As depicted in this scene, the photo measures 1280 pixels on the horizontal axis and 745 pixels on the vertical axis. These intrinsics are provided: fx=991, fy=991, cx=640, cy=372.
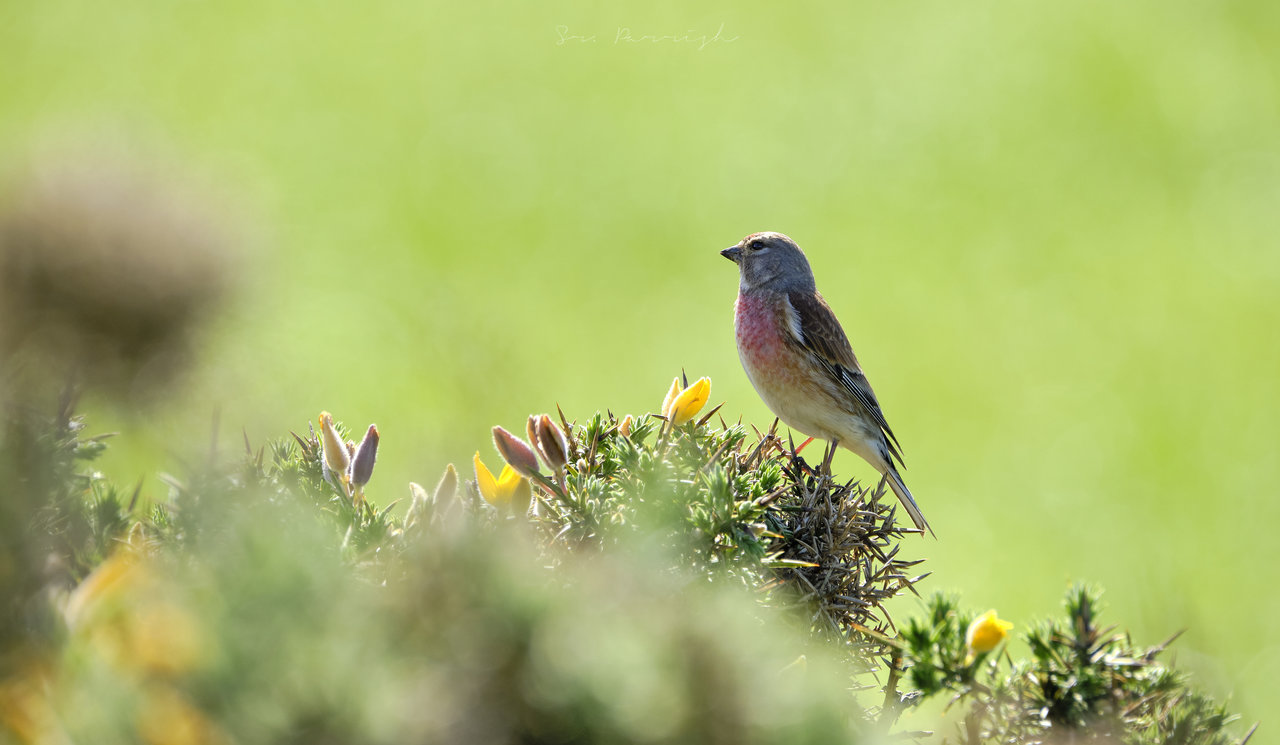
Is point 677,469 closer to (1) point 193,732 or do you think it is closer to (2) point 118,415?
(1) point 193,732

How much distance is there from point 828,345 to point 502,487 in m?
2.85

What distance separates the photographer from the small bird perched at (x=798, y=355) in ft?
12.5

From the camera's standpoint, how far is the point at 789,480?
1.67 metres

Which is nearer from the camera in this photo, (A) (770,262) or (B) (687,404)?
(B) (687,404)

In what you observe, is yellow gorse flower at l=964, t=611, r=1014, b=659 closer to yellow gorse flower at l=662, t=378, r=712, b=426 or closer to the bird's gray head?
yellow gorse flower at l=662, t=378, r=712, b=426

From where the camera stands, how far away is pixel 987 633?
1.31 m

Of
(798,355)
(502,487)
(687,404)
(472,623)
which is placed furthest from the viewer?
(798,355)

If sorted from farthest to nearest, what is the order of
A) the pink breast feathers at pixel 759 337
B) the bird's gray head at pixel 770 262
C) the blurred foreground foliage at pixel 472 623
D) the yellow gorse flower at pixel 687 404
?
1. the bird's gray head at pixel 770 262
2. the pink breast feathers at pixel 759 337
3. the yellow gorse flower at pixel 687 404
4. the blurred foreground foliage at pixel 472 623

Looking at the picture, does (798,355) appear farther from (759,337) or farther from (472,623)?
(472,623)

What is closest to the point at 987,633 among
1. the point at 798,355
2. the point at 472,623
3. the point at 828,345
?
the point at 472,623

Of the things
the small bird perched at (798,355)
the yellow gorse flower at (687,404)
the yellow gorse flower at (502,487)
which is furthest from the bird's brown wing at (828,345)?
the yellow gorse flower at (502,487)

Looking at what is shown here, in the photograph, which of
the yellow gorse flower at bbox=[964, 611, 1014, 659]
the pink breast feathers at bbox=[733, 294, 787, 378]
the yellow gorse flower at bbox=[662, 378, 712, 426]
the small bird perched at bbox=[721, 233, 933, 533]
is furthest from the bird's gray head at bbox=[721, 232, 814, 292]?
the yellow gorse flower at bbox=[964, 611, 1014, 659]

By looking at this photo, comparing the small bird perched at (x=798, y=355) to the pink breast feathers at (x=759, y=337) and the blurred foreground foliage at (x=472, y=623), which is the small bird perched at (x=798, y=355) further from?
the blurred foreground foliage at (x=472, y=623)

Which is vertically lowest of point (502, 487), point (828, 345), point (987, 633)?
point (502, 487)
